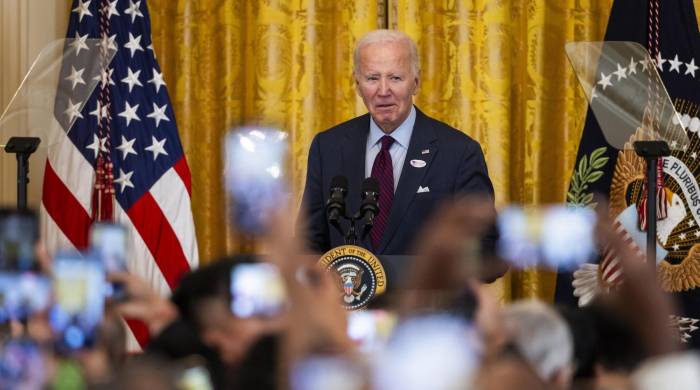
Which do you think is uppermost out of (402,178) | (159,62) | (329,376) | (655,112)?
(159,62)

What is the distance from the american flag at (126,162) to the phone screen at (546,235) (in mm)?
3853

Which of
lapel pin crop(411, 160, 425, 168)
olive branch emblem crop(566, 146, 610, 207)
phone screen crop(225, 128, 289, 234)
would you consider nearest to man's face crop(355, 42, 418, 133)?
lapel pin crop(411, 160, 425, 168)

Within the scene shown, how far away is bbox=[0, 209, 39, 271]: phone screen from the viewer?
4.88 ft

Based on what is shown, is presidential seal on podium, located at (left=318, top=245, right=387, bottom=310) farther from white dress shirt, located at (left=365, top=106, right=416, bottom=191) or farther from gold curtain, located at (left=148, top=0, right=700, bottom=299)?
gold curtain, located at (left=148, top=0, right=700, bottom=299)

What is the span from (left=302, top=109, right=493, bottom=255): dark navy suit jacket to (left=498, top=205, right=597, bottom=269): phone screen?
7.08 ft

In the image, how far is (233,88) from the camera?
5.74m

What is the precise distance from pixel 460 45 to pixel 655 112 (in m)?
1.76

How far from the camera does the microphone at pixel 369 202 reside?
10.1ft

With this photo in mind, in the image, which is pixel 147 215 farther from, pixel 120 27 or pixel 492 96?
pixel 492 96

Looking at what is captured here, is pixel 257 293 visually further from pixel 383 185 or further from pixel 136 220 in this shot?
pixel 136 220

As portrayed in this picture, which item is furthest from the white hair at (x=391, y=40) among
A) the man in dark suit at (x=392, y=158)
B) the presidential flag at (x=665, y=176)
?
the presidential flag at (x=665, y=176)

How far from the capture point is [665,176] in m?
4.96

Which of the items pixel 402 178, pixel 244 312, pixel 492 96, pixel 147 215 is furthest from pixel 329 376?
pixel 492 96

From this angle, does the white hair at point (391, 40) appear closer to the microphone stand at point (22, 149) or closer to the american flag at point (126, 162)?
the microphone stand at point (22, 149)
